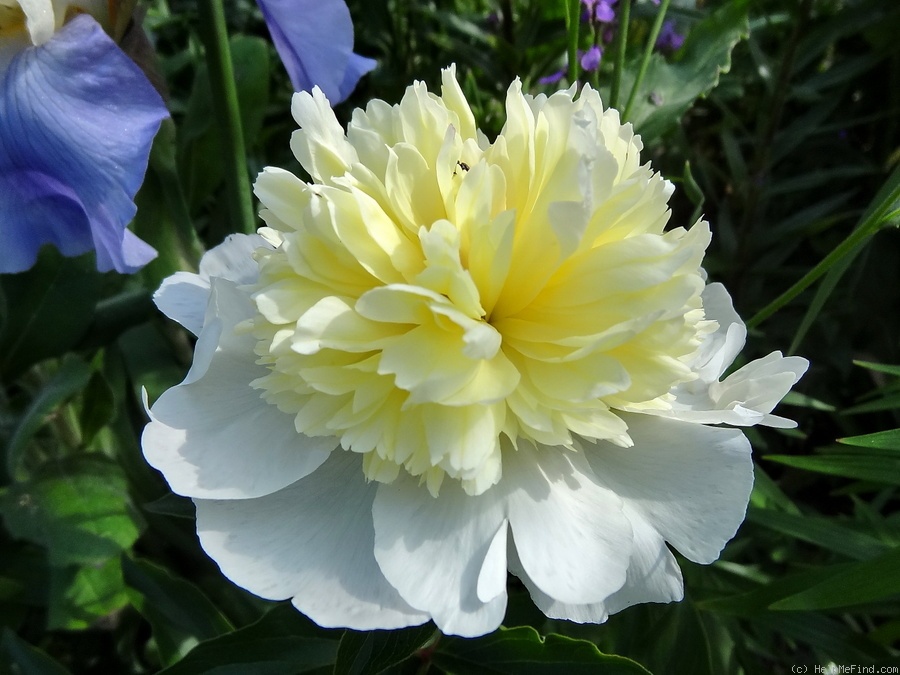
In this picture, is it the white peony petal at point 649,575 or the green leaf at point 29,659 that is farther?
the green leaf at point 29,659

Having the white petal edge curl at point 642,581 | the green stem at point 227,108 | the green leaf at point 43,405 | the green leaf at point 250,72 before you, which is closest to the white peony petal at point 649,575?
the white petal edge curl at point 642,581

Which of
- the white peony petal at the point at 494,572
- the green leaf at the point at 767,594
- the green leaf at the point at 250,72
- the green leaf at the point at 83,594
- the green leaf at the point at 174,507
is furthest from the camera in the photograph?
the green leaf at the point at 250,72

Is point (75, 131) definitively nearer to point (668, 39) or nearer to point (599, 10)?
point (599, 10)

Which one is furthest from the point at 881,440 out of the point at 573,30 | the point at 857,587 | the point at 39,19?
the point at 39,19

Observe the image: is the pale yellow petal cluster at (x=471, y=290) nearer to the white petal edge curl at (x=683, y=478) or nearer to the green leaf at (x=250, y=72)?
the white petal edge curl at (x=683, y=478)

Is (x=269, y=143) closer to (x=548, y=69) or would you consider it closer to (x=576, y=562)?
(x=548, y=69)

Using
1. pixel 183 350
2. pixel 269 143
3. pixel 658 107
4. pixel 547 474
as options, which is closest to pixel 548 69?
pixel 658 107
